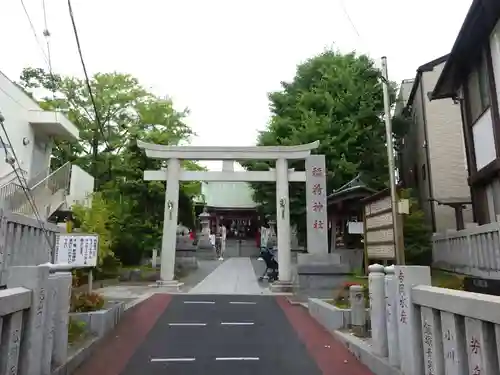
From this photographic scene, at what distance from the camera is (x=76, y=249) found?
9.60 metres

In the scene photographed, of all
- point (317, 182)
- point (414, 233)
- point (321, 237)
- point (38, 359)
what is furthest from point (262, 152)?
point (38, 359)

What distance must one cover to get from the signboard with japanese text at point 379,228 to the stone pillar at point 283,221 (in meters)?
4.26

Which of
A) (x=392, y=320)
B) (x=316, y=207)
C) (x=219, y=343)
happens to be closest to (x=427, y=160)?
(x=316, y=207)

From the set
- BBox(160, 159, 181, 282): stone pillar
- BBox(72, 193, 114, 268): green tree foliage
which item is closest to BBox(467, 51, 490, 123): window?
BBox(160, 159, 181, 282): stone pillar

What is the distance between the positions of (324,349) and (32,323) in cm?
430

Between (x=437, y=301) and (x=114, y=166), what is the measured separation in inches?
821

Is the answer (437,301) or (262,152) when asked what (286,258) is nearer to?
Result: (262,152)

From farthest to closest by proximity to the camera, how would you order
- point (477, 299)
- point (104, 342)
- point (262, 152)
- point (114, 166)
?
point (114, 166), point (262, 152), point (104, 342), point (477, 299)

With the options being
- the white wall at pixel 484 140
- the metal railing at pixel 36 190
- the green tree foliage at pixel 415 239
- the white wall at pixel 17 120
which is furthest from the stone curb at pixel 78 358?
the green tree foliage at pixel 415 239

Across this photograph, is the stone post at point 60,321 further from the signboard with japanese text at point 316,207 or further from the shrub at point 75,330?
the signboard with japanese text at point 316,207

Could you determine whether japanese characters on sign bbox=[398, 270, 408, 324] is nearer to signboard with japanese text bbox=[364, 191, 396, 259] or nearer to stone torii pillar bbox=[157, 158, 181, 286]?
signboard with japanese text bbox=[364, 191, 396, 259]

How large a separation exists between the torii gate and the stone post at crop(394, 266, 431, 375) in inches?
411

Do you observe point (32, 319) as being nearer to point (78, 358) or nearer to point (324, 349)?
point (78, 358)

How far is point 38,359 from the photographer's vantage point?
393 cm
